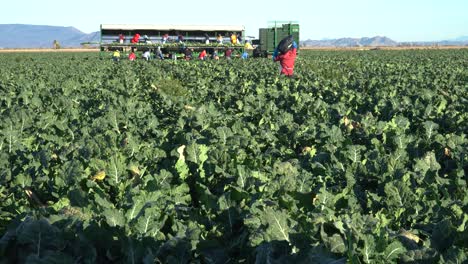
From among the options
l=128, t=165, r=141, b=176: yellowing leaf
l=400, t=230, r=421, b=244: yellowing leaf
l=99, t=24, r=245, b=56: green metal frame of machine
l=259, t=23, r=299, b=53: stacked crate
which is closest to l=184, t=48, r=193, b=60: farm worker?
l=99, t=24, r=245, b=56: green metal frame of machine

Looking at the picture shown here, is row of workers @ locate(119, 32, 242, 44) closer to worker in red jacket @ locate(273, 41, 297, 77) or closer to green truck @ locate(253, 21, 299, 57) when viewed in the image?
green truck @ locate(253, 21, 299, 57)

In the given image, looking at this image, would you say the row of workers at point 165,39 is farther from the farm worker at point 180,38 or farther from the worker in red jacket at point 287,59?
the worker in red jacket at point 287,59

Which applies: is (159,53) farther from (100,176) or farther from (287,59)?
(100,176)

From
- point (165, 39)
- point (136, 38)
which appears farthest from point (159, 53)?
point (136, 38)

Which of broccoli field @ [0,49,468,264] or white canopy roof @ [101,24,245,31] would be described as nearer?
broccoli field @ [0,49,468,264]

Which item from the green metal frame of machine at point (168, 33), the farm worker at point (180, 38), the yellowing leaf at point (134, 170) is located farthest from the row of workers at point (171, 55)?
the yellowing leaf at point (134, 170)

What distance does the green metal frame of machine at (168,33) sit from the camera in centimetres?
3991

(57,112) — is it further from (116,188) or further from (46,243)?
(46,243)

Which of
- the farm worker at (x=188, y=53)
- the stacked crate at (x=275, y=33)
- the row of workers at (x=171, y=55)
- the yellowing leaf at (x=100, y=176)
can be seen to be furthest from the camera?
the stacked crate at (x=275, y=33)

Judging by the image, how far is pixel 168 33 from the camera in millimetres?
43875

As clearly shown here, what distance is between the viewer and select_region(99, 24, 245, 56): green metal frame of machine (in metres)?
39.9

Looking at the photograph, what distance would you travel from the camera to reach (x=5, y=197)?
13.4 feet

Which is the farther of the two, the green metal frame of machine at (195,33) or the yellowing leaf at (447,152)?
the green metal frame of machine at (195,33)

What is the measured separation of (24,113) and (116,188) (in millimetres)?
3440
